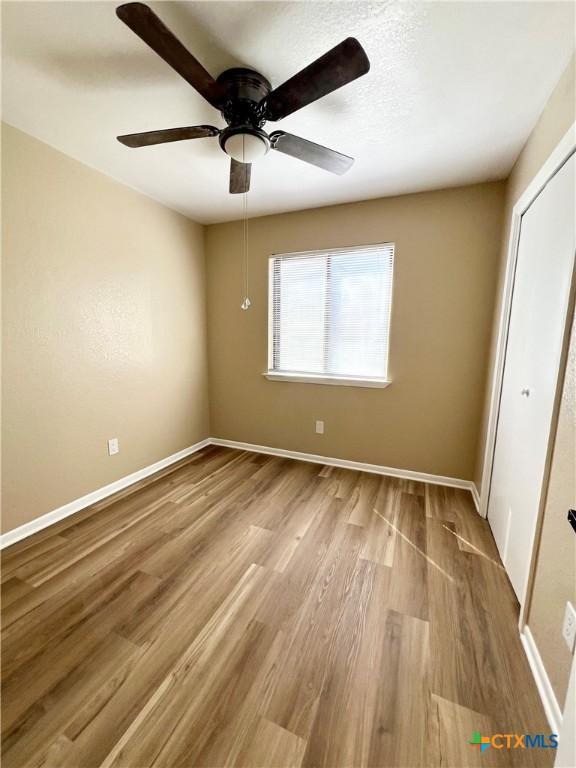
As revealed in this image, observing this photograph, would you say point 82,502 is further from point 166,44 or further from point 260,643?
point 166,44

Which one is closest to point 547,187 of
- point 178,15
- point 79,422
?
point 178,15

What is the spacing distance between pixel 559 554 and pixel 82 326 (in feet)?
9.61

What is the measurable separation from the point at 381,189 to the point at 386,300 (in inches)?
34.8

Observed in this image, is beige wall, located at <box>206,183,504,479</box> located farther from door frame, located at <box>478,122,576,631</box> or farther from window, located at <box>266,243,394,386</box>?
door frame, located at <box>478,122,576,631</box>

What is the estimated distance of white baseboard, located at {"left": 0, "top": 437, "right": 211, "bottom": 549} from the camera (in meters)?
1.90

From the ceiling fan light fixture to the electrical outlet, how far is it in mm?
2178

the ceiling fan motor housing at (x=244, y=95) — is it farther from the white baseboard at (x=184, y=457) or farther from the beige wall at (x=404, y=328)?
the white baseboard at (x=184, y=457)

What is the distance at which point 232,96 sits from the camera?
1333mm

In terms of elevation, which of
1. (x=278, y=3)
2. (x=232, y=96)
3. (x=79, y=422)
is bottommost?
(x=79, y=422)

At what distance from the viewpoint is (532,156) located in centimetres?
168

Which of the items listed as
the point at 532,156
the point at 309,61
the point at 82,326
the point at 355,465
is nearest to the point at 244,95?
the point at 309,61

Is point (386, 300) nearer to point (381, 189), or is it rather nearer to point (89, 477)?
point (381, 189)

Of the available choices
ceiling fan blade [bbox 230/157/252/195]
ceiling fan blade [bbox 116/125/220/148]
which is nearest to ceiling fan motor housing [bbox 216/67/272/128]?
ceiling fan blade [bbox 116/125/220/148]

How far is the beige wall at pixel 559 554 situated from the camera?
1.00 m
